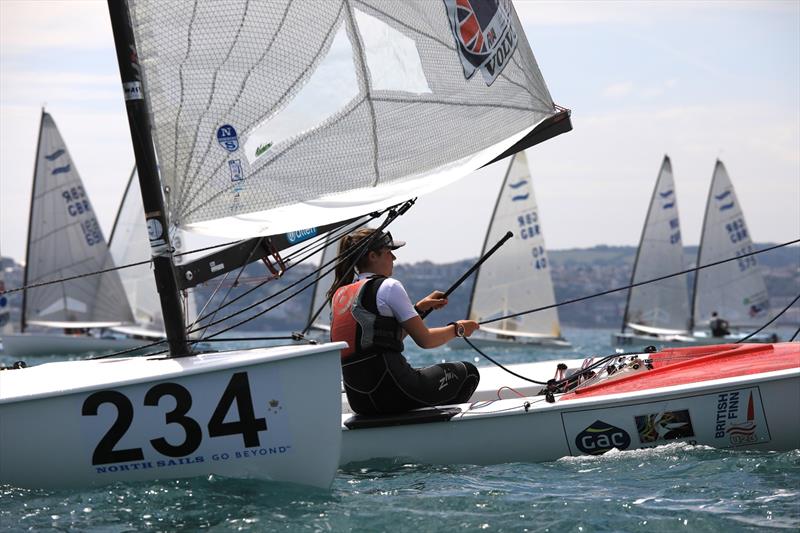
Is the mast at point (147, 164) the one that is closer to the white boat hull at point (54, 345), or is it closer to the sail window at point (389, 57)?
the sail window at point (389, 57)

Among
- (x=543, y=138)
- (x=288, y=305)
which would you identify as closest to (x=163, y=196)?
(x=543, y=138)

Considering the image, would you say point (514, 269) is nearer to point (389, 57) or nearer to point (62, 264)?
point (62, 264)

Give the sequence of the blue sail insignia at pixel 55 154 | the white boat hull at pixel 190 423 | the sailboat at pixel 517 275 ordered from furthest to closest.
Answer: the blue sail insignia at pixel 55 154, the sailboat at pixel 517 275, the white boat hull at pixel 190 423

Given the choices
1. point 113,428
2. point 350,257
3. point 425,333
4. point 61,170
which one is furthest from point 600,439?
point 61,170

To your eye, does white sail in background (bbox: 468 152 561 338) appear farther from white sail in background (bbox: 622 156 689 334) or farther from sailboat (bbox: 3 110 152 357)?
sailboat (bbox: 3 110 152 357)

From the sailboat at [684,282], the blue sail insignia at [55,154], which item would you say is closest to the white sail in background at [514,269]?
the sailboat at [684,282]

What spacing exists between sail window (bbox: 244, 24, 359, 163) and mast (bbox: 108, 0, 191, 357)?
496 mm

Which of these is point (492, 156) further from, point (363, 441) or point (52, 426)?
point (52, 426)

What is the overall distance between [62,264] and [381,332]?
22787mm

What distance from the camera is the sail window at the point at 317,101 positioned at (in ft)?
15.9

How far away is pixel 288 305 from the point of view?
342 feet

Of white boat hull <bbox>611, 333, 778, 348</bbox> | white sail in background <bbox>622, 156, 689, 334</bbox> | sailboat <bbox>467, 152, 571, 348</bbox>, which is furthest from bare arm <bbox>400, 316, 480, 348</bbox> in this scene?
white boat hull <bbox>611, 333, 778, 348</bbox>

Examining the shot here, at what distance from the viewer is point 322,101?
4965mm

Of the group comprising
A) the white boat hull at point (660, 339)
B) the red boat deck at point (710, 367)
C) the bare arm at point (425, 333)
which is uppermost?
the bare arm at point (425, 333)
